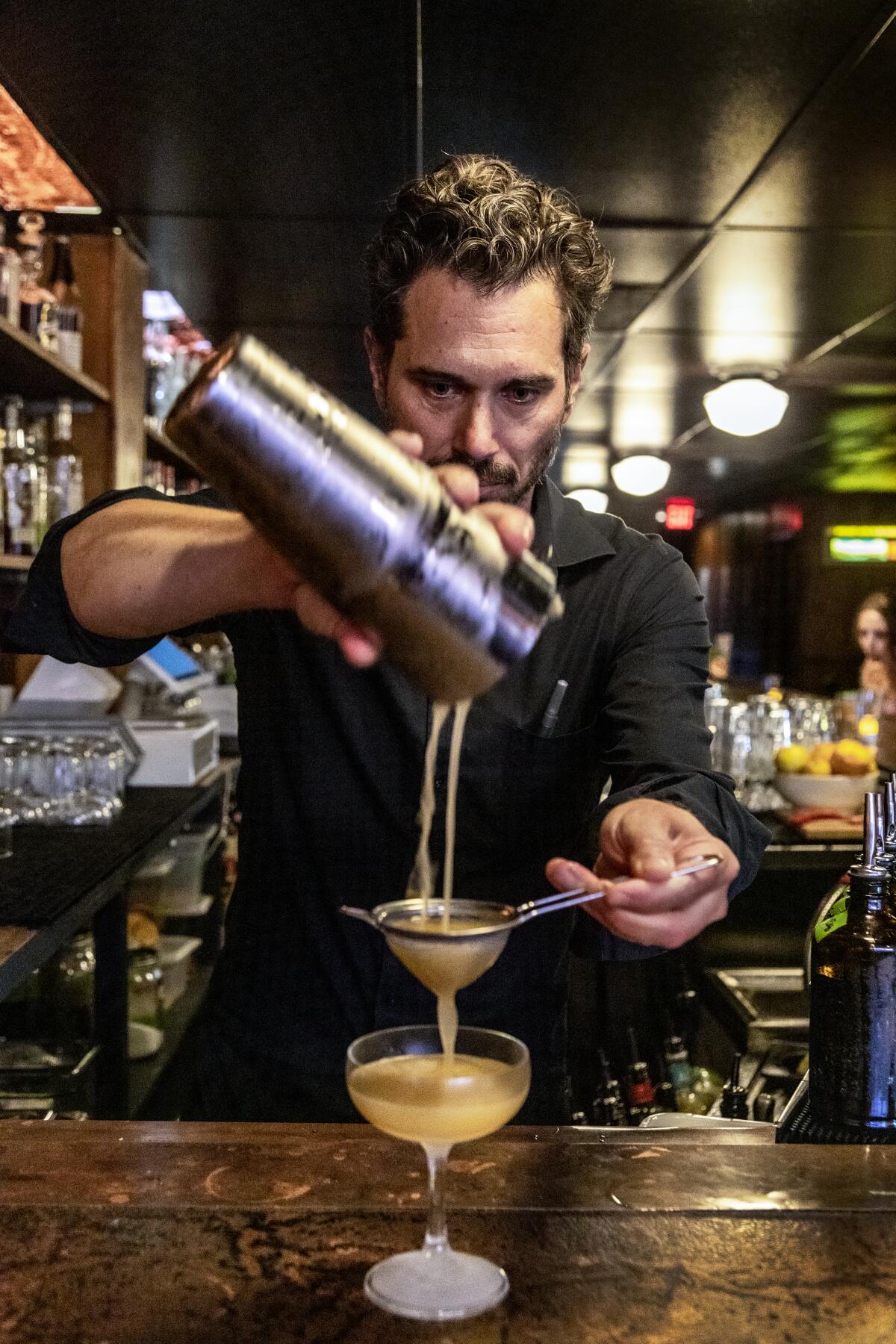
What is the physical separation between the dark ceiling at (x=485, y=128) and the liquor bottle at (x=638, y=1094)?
2129 millimetres

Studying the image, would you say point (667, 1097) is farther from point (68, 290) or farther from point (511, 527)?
point (68, 290)

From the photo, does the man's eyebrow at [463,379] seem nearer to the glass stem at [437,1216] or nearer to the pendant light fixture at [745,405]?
the glass stem at [437,1216]

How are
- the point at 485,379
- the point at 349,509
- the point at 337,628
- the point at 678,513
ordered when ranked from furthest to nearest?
the point at 678,513
the point at 485,379
the point at 337,628
the point at 349,509

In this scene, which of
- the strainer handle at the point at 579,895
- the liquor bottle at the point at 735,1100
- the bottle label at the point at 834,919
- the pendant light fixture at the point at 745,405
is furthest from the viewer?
the pendant light fixture at the point at 745,405

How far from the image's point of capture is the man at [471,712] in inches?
61.7

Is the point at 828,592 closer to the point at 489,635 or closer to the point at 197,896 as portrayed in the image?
the point at 197,896

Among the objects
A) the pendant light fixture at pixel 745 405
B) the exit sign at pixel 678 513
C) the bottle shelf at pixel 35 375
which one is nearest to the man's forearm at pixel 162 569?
the bottle shelf at pixel 35 375

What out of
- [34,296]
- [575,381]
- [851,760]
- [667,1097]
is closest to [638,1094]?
[667,1097]

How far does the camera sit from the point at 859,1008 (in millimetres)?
1327

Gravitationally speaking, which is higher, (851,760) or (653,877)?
(653,877)

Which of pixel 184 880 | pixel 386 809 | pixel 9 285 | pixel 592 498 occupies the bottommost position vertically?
pixel 184 880

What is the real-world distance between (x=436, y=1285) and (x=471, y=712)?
92cm

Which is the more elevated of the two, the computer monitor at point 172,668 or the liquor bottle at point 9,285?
the liquor bottle at point 9,285

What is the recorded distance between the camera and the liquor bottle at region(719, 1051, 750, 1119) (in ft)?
6.48
